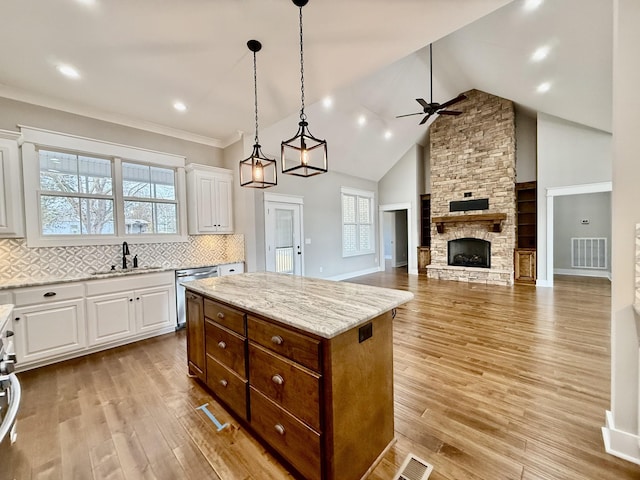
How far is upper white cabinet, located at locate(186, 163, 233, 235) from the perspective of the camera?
14.7 feet

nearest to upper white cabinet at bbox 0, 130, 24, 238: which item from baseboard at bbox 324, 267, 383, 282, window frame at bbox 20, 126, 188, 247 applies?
window frame at bbox 20, 126, 188, 247

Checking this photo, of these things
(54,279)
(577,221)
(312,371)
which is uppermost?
(577,221)

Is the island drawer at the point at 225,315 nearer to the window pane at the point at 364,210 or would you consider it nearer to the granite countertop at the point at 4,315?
the granite countertop at the point at 4,315

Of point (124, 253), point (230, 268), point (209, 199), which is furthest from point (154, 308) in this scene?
point (209, 199)

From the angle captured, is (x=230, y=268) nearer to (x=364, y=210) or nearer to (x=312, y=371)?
(x=312, y=371)

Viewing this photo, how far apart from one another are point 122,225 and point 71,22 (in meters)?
2.46

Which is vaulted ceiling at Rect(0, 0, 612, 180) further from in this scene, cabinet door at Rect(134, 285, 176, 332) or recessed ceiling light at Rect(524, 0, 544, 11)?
cabinet door at Rect(134, 285, 176, 332)

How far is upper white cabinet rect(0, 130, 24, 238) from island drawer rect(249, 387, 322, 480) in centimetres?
347

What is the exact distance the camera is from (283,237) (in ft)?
19.6

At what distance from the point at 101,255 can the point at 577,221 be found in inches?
409

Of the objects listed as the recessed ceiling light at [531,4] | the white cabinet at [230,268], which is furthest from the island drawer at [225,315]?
the recessed ceiling light at [531,4]

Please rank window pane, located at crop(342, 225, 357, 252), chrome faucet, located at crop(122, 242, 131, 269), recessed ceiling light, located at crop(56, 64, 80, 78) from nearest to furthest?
recessed ceiling light, located at crop(56, 64, 80, 78), chrome faucet, located at crop(122, 242, 131, 269), window pane, located at crop(342, 225, 357, 252)

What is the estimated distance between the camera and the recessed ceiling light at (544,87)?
481 centimetres

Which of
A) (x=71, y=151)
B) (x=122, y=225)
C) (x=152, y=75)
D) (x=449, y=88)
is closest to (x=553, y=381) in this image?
(x=152, y=75)
